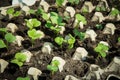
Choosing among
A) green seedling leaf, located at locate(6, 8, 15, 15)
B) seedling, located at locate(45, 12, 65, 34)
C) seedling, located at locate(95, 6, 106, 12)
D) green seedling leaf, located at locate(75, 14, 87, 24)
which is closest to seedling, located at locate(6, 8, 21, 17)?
green seedling leaf, located at locate(6, 8, 15, 15)

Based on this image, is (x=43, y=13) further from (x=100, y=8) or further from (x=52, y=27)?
(x=100, y=8)

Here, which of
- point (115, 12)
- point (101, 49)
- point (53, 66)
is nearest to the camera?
point (53, 66)

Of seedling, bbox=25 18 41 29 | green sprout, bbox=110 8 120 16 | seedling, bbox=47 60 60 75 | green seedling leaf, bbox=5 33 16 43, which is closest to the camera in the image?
seedling, bbox=47 60 60 75

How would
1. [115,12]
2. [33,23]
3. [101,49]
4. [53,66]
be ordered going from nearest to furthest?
[53,66], [101,49], [33,23], [115,12]

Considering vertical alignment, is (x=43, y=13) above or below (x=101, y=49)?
above

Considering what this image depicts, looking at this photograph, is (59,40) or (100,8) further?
(100,8)

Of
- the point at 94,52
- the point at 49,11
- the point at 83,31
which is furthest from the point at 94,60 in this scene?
the point at 49,11

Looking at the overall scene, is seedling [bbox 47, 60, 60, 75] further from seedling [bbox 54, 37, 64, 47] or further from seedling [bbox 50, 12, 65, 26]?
seedling [bbox 50, 12, 65, 26]

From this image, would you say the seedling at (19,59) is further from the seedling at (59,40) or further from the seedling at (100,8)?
the seedling at (100,8)

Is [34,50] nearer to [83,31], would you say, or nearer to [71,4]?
[83,31]

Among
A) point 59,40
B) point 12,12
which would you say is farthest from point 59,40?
point 12,12

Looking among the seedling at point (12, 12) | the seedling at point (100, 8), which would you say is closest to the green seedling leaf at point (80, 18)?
the seedling at point (100, 8)
